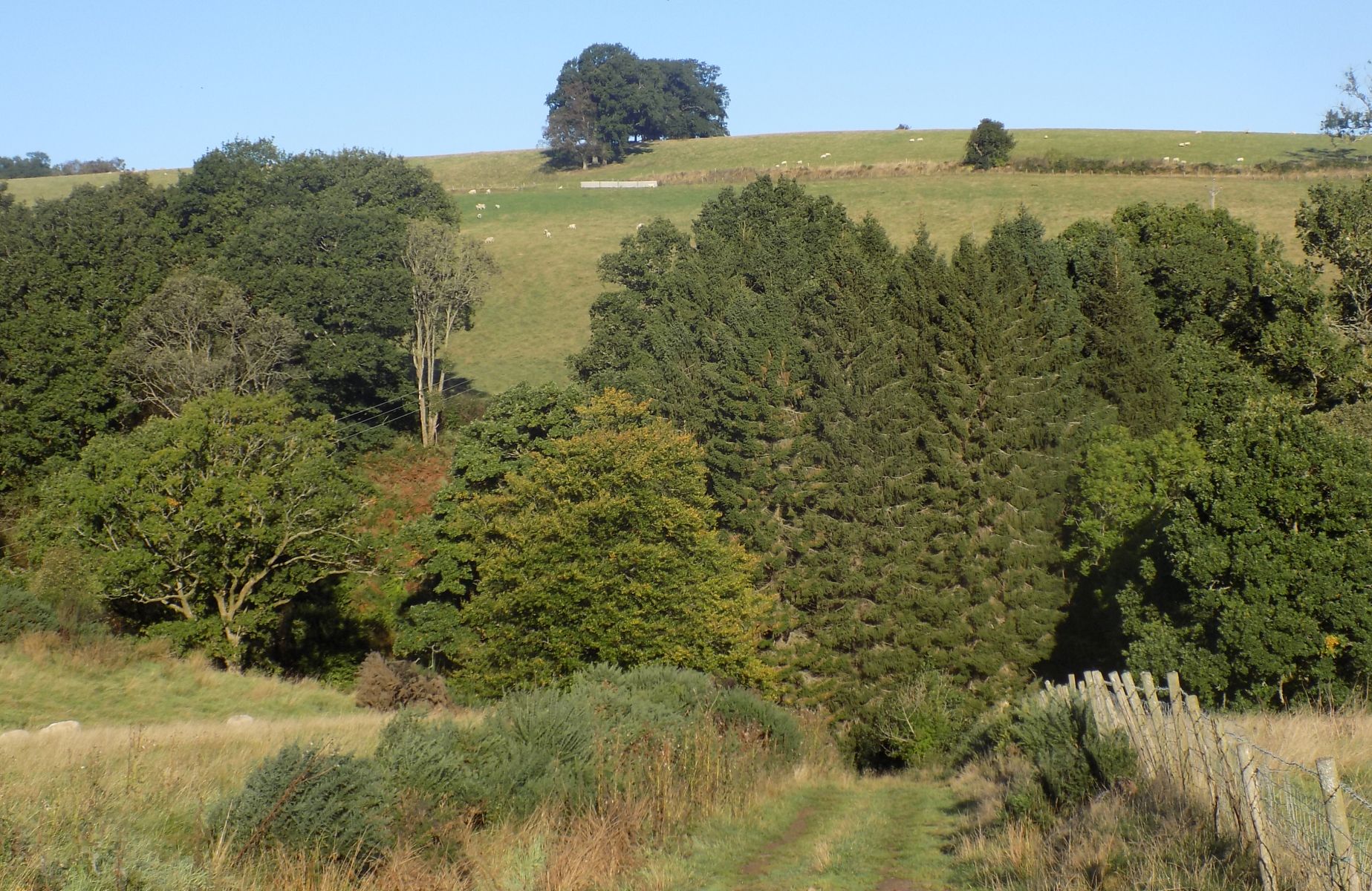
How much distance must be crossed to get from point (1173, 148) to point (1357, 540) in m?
88.3

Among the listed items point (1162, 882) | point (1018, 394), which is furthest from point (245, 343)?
point (1162, 882)

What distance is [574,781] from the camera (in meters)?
12.4

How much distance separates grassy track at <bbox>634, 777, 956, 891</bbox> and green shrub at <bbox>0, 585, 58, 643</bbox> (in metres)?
22.7

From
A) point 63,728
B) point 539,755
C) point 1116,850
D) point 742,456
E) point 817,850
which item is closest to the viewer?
point 1116,850

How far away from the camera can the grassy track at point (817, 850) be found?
35.2 ft

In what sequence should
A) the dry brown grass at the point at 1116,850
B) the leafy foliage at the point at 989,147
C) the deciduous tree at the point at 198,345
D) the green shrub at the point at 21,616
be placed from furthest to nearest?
1. the leafy foliage at the point at 989,147
2. the deciduous tree at the point at 198,345
3. the green shrub at the point at 21,616
4. the dry brown grass at the point at 1116,850

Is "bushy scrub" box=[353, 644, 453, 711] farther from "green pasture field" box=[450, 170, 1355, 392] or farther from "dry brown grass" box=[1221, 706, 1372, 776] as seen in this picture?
"green pasture field" box=[450, 170, 1355, 392]

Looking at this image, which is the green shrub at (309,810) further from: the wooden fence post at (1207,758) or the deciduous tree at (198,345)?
the deciduous tree at (198,345)

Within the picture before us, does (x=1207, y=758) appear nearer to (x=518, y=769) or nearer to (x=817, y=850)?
(x=817, y=850)

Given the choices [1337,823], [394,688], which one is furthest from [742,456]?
[1337,823]

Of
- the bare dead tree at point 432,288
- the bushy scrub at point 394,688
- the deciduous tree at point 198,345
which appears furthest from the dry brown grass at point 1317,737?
the bare dead tree at point 432,288

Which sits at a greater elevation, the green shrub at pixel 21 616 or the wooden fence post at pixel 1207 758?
the wooden fence post at pixel 1207 758

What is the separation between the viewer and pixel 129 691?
89.5 feet

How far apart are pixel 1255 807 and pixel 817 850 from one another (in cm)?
511
